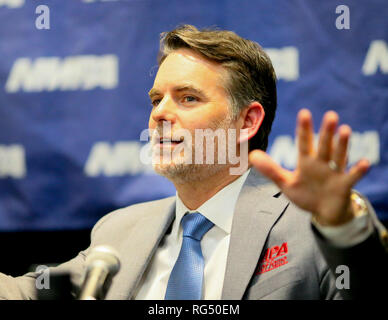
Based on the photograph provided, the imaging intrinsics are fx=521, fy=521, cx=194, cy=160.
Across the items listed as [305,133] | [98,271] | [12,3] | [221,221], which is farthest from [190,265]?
[12,3]

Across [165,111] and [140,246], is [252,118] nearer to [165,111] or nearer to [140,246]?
[165,111]

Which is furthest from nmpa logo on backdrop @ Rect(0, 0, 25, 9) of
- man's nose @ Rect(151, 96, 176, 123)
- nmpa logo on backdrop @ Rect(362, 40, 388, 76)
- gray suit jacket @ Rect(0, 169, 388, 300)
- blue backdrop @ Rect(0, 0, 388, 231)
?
nmpa logo on backdrop @ Rect(362, 40, 388, 76)

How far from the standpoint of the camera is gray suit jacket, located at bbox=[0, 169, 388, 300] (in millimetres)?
1252

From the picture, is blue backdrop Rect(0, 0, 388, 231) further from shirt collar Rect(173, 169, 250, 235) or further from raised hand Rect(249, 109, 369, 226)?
raised hand Rect(249, 109, 369, 226)

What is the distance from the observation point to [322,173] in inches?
36.0

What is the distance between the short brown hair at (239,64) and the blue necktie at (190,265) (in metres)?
0.33

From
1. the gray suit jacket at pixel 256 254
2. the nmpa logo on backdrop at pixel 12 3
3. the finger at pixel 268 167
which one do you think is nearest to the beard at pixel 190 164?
the gray suit jacket at pixel 256 254

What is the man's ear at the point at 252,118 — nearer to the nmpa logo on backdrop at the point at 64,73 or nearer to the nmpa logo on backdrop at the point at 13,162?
the nmpa logo on backdrop at the point at 64,73

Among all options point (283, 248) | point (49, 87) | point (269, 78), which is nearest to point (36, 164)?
point (49, 87)

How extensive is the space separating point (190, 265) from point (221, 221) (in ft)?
0.55

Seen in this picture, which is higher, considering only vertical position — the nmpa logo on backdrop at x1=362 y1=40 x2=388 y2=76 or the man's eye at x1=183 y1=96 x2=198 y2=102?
the nmpa logo on backdrop at x1=362 y1=40 x2=388 y2=76

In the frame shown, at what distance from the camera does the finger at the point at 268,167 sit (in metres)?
0.93

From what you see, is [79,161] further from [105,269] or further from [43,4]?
[105,269]

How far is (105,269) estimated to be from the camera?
1.02 meters
